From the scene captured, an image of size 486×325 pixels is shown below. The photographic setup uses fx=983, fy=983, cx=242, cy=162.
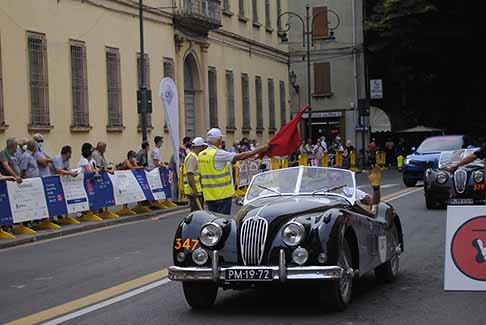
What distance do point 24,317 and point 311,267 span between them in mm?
2958

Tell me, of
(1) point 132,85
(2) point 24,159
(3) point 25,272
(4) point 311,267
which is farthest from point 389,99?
(4) point 311,267

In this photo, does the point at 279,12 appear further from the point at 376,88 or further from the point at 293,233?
the point at 293,233

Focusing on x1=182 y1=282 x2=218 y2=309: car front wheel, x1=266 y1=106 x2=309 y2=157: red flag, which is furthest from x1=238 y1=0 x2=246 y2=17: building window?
x1=182 y1=282 x2=218 y2=309: car front wheel

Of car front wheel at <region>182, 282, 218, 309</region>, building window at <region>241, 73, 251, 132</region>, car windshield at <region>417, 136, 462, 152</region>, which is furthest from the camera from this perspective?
building window at <region>241, 73, 251, 132</region>

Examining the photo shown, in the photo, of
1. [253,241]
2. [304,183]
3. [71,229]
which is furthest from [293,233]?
[71,229]

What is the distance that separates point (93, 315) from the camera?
378 inches

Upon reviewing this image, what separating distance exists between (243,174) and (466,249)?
22008 millimetres

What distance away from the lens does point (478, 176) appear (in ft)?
64.6

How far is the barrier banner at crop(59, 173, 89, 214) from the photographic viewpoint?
2041 cm

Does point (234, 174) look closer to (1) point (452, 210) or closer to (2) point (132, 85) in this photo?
(2) point (132, 85)

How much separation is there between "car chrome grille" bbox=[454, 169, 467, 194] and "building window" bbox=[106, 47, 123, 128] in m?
13.6

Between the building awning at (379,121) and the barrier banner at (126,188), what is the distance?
123 ft

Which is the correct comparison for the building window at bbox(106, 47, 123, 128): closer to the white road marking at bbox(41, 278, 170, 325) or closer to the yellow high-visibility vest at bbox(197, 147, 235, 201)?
the yellow high-visibility vest at bbox(197, 147, 235, 201)

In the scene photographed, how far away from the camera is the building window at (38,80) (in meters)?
26.0
